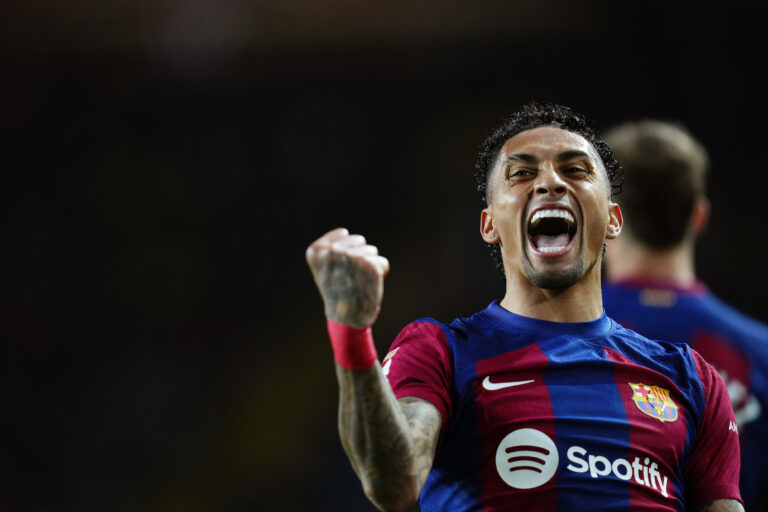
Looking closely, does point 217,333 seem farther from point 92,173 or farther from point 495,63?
point 495,63

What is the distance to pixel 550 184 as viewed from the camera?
2.40m

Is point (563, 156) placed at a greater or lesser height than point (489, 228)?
greater

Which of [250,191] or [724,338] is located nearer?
[724,338]

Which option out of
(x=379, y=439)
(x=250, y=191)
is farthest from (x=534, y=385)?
(x=250, y=191)

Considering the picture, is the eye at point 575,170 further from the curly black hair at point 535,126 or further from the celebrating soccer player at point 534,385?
the curly black hair at point 535,126

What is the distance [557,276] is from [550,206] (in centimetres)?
19

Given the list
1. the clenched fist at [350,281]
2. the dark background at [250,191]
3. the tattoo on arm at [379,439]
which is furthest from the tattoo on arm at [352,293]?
the dark background at [250,191]

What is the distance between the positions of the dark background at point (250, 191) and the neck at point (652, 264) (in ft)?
12.7

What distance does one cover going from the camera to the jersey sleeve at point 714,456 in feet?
7.39

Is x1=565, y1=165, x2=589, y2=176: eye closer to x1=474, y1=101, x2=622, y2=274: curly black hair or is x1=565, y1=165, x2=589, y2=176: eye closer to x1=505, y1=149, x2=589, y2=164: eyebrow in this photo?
x1=505, y1=149, x2=589, y2=164: eyebrow

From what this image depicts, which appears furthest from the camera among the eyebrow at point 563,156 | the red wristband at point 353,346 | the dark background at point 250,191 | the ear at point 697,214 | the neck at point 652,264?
the dark background at point 250,191

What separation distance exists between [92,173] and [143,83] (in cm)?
105

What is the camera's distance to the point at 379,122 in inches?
332

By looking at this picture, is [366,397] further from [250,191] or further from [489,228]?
[250,191]
